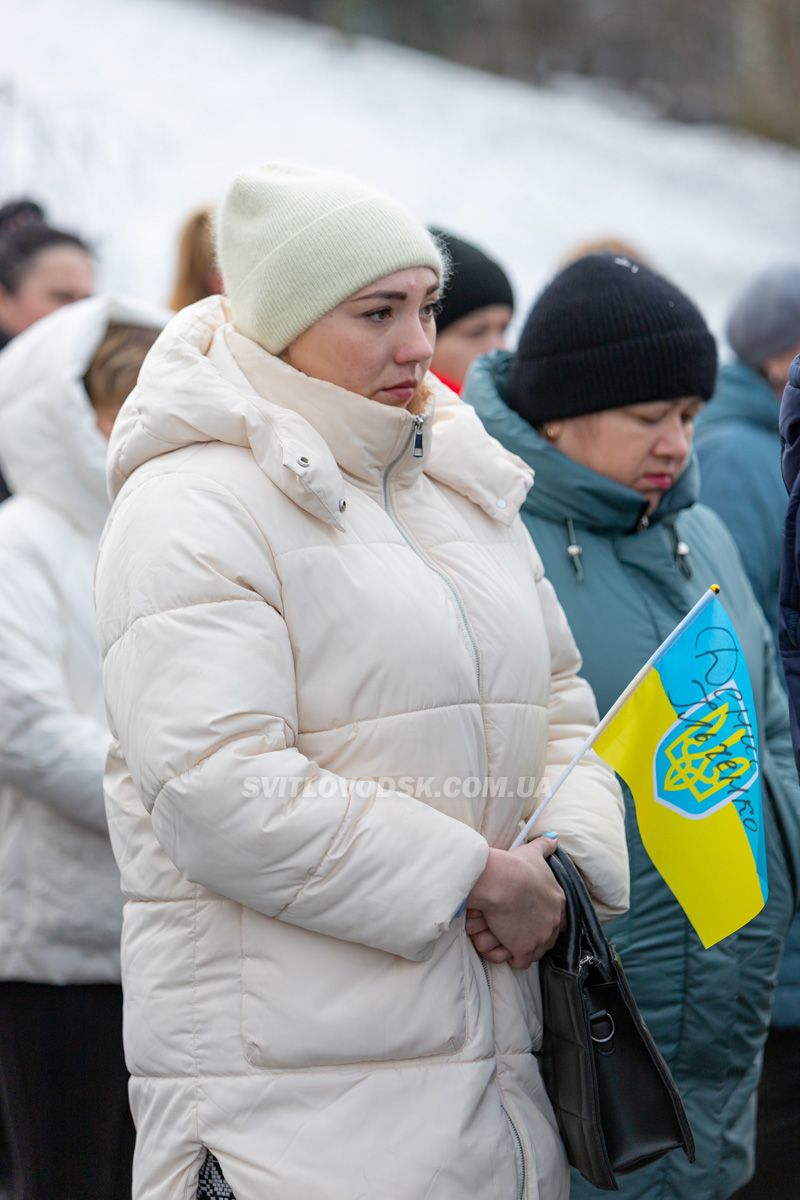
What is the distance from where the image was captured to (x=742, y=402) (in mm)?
3775

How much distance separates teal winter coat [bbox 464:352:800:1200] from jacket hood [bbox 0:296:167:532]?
0.79 meters

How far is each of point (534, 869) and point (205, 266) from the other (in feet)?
8.07

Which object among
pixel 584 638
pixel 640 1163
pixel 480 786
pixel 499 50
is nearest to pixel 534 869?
pixel 480 786

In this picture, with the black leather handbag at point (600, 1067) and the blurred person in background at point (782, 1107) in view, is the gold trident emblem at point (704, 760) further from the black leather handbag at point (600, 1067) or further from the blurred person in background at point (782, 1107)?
the blurred person in background at point (782, 1107)

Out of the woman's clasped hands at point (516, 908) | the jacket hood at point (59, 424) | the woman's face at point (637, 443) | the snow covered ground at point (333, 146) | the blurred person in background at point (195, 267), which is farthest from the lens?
the snow covered ground at point (333, 146)

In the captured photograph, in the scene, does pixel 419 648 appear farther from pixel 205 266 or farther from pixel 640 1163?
pixel 205 266

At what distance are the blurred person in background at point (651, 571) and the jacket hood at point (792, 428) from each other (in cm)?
78

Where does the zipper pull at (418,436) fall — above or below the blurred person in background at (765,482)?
above

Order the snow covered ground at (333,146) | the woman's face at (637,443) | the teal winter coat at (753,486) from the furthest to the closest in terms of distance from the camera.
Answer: the snow covered ground at (333,146), the teal winter coat at (753,486), the woman's face at (637,443)

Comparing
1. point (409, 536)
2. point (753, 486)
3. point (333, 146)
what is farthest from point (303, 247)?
point (333, 146)

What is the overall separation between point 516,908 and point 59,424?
154cm

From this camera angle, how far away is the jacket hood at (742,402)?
3.73 meters

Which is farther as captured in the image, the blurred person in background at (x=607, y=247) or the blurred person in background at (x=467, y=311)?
the blurred person in background at (x=607, y=247)

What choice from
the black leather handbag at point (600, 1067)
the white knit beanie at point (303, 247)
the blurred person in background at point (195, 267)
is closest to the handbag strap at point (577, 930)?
the black leather handbag at point (600, 1067)
